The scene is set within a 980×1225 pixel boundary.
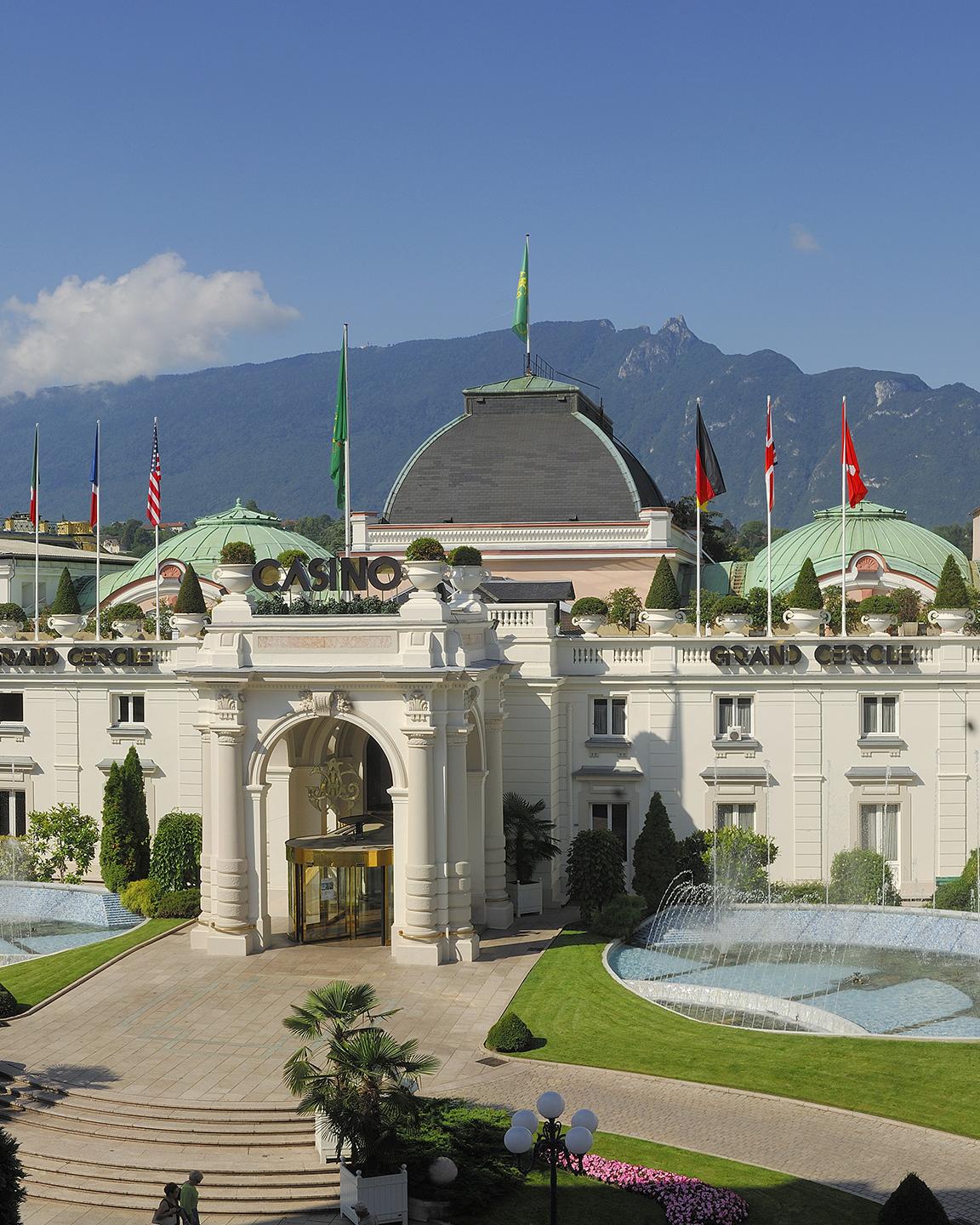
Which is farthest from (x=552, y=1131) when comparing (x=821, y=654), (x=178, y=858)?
(x=821, y=654)

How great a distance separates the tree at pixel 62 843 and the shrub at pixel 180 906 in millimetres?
6953

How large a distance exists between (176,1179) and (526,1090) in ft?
24.3

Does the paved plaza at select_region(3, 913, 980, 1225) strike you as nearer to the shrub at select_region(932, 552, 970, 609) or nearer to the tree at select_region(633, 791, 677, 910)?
the tree at select_region(633, 791, 677, 910)

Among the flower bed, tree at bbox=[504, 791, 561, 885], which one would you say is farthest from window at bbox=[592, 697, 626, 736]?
the flower bed

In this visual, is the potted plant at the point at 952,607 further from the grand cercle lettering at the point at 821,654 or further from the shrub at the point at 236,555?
the shrub at the point at 236,555

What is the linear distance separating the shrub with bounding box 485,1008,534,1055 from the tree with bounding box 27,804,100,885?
2397 centimetres

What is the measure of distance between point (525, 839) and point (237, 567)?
1266cm

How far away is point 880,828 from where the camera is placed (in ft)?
158

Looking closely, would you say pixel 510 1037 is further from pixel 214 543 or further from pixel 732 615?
pixel 214 543

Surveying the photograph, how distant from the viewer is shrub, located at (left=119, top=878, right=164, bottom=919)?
1828 inches

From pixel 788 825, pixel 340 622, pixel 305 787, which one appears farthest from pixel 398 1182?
pixel 788 825

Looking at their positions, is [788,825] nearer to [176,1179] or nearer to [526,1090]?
[526,1090]

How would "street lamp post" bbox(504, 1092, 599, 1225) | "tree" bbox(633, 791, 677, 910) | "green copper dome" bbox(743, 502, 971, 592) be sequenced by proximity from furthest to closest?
"green copper dome" bbox(743, 502, 971, 592) < "tree" bbox(633, 791, 677, 910) < "street lamp post" bbox(504, 1092, 599, 1225)

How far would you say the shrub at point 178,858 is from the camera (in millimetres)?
47719
